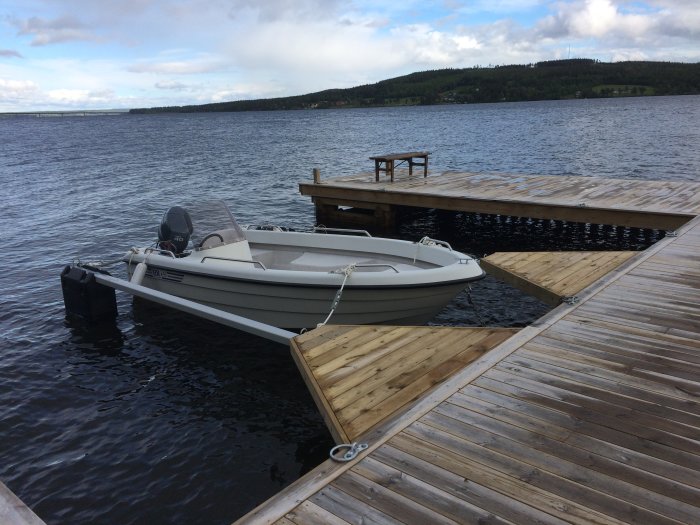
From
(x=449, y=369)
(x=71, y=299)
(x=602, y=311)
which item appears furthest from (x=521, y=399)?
(x=71, y=299)

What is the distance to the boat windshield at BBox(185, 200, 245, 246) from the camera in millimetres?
9570

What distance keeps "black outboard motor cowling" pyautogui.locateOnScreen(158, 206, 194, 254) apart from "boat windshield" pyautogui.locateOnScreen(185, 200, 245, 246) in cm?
11

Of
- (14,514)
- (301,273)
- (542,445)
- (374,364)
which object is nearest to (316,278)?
(301,273)

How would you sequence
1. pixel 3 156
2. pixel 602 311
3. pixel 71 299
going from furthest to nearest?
pixel 3 156, pixel 71 299, pixel 602 311

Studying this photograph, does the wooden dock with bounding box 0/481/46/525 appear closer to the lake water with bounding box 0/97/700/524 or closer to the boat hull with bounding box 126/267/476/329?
the lake water with bounding box 0/97/700/524

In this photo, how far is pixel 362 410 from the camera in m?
4.26

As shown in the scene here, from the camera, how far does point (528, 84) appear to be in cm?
15088

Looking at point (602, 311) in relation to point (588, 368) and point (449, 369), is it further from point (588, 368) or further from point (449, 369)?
point (449, 369)

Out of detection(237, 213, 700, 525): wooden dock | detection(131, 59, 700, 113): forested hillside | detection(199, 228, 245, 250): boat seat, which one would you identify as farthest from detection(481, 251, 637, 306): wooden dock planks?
detection(131, 59, 700, 113): forested hillside

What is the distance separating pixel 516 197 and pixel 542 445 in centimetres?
1067

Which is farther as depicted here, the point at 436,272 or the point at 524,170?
the point at 524,170

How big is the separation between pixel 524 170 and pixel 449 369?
27.9m

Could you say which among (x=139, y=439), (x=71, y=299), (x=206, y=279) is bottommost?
(x=139, y=439)

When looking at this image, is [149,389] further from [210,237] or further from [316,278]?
[316,278]
